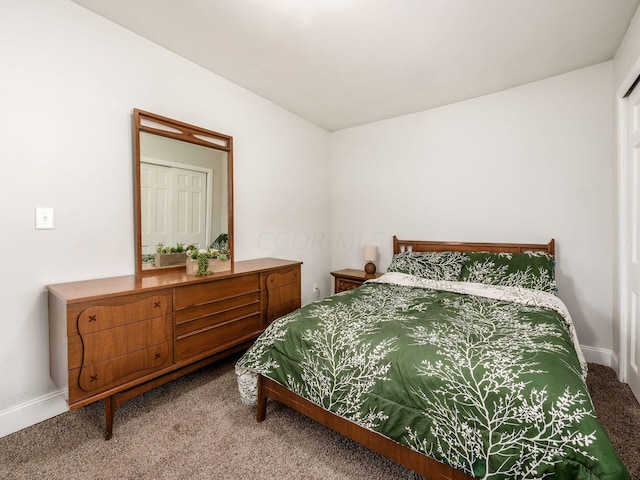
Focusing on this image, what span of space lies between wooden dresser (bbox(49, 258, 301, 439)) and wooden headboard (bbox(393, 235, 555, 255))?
179cm

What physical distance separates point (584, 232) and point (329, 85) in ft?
8.64

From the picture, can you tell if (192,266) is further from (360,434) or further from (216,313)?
(360,434)

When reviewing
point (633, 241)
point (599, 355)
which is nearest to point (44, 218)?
point (633, 241)

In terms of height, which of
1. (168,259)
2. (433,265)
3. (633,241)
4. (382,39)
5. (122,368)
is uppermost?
(382,39)

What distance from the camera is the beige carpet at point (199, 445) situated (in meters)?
1.50

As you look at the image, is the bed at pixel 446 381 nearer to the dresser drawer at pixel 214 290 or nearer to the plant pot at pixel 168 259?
the dresser drawer at pixel 214 290

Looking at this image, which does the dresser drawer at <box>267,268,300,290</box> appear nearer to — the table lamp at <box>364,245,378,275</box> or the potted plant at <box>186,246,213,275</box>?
the potted plant at <box>186,246,213,275</box>

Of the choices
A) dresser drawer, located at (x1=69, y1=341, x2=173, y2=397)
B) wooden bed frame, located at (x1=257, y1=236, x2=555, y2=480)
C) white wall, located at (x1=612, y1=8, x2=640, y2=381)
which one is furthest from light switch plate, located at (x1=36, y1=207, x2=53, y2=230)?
white wall, located at (x1=612, y1=8, x2=640, y2=381)

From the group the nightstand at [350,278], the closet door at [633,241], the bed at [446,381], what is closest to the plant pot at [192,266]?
the bed at [446,381]

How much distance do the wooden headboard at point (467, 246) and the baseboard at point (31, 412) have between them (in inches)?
125

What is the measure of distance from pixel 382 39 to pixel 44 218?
98.2 inches

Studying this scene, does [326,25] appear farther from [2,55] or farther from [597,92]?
[597,92]

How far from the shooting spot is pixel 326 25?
2.05 meters

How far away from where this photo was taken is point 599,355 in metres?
2.63
